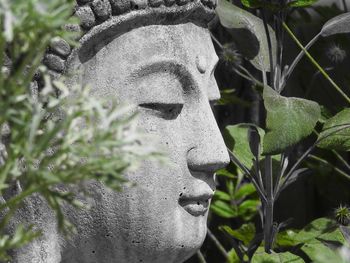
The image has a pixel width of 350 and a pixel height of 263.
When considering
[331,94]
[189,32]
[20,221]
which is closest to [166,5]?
[189,32]

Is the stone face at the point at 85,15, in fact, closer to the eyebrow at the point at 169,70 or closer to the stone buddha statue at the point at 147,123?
the stone buddha statue at the point at 147,123

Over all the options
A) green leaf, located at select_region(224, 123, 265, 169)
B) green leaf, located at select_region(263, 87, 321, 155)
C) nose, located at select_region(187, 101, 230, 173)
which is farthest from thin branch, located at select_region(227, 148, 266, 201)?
nose, located at select_region(187, 101, 230, 173)

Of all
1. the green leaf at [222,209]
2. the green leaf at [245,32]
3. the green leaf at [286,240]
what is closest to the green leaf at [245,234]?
the green leaf at [286,240]

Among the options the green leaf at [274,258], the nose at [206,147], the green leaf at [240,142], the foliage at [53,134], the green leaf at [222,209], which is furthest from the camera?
the green leaf at [222,209]

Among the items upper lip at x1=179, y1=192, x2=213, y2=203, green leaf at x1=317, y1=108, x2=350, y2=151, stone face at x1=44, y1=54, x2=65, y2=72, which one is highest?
stone face at x1=44, y1=54, x2=65, y2=72

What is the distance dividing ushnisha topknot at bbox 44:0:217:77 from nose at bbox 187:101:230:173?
Result: 8.9 inches

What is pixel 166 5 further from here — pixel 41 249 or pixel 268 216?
pixel 268 216

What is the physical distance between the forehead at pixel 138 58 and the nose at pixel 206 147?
0.34 ft

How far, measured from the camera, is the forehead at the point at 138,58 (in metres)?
1.92

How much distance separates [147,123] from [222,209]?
150cm

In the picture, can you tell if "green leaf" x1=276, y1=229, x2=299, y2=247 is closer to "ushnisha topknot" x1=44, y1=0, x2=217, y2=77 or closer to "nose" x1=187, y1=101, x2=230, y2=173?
"nose" x1=187, y1=101, x2=230, y2=173

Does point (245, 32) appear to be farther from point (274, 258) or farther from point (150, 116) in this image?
point (150, 116)

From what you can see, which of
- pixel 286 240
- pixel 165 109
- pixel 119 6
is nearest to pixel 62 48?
pixel 119 6

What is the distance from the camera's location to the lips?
6.61 ft
